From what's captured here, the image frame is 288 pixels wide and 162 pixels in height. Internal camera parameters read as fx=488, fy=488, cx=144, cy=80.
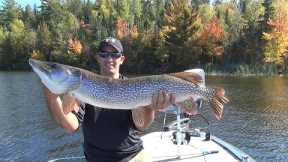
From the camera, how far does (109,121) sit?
4.38 m

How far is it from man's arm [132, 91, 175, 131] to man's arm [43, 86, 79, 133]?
562 mm

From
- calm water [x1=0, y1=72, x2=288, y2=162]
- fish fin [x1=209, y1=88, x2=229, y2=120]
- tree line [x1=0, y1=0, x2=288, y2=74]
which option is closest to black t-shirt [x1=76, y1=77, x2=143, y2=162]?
fish fin [x1=209, y1=88, x2=229, y2=120]

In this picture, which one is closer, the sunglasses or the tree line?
the sunglasses

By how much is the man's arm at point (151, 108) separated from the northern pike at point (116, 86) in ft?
0.15

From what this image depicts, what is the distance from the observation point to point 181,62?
5919 cm

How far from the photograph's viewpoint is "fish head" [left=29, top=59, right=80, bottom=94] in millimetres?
3924

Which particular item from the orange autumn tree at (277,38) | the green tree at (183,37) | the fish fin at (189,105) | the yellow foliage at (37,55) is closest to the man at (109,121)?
the fish fin at (189,105)

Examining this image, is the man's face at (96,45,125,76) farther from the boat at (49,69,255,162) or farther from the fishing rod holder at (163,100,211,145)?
the fishing rod holder at (163,100,211,145)

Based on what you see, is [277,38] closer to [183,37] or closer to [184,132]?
[183,37]

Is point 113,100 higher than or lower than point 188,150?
higher

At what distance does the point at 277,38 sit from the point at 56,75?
52382 millimetres

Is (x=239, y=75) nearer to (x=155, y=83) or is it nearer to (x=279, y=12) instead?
(x=279, y=12)

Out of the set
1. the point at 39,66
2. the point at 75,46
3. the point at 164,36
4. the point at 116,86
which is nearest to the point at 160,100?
the point at 116,86

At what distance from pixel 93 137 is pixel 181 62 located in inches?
2169
